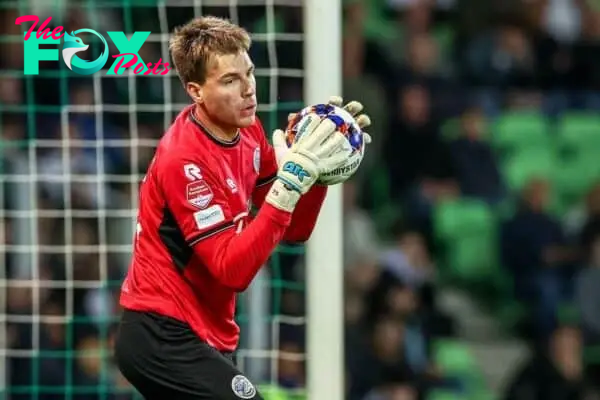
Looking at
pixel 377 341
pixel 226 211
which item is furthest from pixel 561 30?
pixel 226 211

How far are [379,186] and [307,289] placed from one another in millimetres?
2581

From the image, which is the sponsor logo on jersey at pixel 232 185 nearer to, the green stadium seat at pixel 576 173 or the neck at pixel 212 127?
the neck at pixel 212 127

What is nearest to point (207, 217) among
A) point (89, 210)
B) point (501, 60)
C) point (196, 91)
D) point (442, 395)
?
point (196, 91)

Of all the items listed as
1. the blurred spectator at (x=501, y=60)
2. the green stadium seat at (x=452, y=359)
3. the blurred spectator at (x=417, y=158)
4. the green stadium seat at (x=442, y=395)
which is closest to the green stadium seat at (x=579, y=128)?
the blurred spectator at (x=501, y=60)

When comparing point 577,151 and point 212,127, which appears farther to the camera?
point 577,151

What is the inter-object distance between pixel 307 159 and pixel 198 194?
290 mm

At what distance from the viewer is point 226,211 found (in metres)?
3.33

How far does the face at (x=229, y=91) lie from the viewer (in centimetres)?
337

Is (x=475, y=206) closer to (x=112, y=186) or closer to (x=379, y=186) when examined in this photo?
(x=379, y=186)

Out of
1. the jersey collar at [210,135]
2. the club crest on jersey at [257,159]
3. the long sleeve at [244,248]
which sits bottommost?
A: the long sleeve at [244,248]

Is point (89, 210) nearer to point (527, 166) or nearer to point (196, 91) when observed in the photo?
point (196, 91)

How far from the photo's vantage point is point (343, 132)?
3.42 metres

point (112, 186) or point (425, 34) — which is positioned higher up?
point (425, 34)

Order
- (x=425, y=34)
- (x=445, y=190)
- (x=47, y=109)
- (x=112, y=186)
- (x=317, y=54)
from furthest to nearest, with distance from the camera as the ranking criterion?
(x=425, y=34)
(x=445, y=190)
(x=112, y=186)
(x=47, y=109)
(x=317, y=54)
